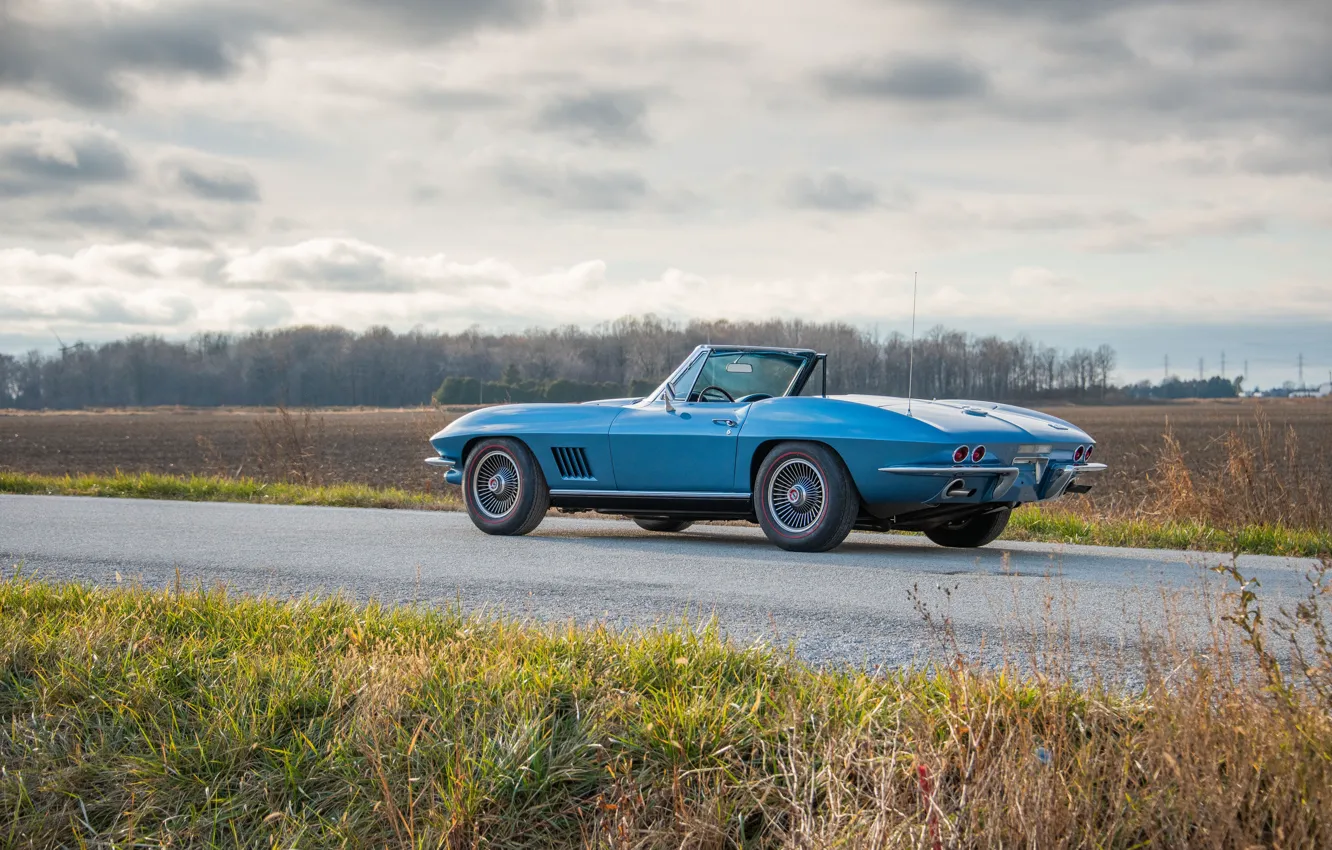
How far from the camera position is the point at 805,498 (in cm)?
838

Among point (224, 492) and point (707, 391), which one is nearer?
point (707, 391)

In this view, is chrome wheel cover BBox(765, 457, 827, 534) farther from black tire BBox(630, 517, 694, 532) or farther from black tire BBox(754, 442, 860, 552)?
black tire BBox(630, 517, 694, 532)

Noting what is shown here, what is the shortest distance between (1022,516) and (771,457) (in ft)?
12.0

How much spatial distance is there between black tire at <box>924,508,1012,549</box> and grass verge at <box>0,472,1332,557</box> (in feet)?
3.17

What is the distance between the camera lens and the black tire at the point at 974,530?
9195mm

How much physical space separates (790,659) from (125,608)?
3.14 metres

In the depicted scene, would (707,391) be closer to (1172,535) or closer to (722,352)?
(722,352)

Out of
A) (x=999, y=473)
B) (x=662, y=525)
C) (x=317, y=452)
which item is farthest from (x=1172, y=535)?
(x=317, y=452)

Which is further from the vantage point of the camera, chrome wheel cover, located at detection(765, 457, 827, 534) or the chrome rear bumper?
chrome wheel cover, located at detection(765, 457, 827, 534)

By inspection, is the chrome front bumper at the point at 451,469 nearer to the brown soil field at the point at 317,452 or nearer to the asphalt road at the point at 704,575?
the asphalt road at the point at 704,575

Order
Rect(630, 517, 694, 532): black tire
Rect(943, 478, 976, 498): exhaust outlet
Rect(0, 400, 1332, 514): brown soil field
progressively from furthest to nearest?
Rect(0, 400, 1332, 514): brown soil field → Rect(630, 517, 694, 532): black tire → Rect(943, 478, 976, 498): exhaust outlet

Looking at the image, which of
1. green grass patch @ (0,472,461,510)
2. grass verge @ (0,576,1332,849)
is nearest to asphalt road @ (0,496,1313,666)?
grass verge @ (0,576,1332,849)

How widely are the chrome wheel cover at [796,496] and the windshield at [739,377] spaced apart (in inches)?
38.1

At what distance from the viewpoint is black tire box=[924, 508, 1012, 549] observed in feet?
30.2
